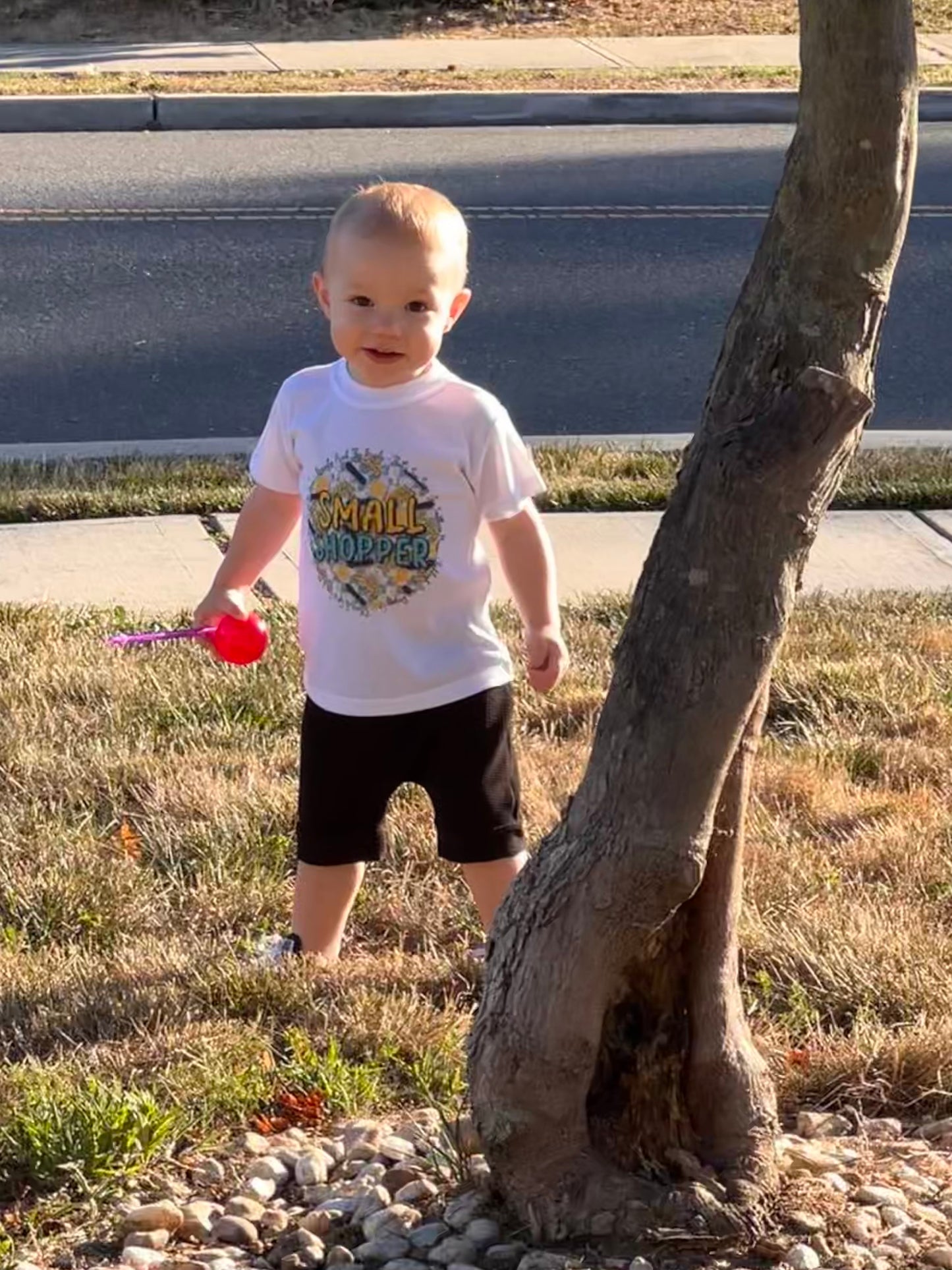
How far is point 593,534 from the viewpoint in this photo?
18.8ft

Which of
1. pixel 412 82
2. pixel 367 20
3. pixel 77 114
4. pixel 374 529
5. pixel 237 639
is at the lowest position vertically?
pixel 237 639

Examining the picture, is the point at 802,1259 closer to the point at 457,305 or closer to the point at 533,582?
the point at 533,582

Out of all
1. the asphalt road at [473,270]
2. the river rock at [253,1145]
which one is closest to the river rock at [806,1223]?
the river rock at [253,1145]

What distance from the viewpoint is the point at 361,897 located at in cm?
373

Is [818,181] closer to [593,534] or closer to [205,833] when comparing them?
[205,833]

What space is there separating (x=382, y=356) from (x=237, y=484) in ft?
9.57

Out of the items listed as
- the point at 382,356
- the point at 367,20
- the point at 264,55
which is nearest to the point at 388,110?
the point at 264,55

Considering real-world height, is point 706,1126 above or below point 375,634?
below

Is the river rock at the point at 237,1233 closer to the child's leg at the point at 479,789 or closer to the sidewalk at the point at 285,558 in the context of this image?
the child's leg at the point at 479,789

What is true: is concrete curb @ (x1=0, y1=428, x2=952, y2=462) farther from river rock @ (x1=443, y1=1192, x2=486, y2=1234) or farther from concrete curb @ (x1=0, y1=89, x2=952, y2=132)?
concrete curb @ (x1=0, y1=89, x2=952, y2=132)

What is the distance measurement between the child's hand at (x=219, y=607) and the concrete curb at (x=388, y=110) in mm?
9781

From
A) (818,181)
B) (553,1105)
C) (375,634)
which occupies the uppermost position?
(818,181)

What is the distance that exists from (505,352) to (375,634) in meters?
4.76

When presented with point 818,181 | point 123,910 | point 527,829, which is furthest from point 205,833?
point 818,181
